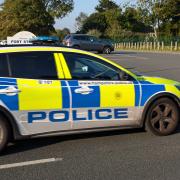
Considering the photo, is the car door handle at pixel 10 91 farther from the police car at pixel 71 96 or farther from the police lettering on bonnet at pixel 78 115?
the police lettering on bonnet at pixel 78 115

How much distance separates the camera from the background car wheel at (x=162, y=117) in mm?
7484

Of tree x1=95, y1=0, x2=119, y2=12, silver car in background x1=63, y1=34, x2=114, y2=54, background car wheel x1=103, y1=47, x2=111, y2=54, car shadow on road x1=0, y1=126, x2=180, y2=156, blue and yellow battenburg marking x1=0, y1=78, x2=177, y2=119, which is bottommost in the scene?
background car wheel x1=103, y1=47, x2=111, y2=54

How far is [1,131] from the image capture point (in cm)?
654

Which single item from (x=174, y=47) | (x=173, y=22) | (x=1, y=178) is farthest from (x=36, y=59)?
(x=173, y=22)

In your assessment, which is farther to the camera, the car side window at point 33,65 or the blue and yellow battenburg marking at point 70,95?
the car side window at point 33,65

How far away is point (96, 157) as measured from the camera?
645cm

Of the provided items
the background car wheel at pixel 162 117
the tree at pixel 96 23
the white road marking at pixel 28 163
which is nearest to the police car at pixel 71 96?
the background car wheel at pixel 162 117

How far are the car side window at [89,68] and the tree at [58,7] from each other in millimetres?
66935

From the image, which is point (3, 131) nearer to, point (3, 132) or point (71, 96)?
point (3, 132)

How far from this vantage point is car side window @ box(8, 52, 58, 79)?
673 cm

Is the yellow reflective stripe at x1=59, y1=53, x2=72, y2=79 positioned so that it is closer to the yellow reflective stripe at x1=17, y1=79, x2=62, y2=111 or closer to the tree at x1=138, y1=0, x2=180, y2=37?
the yellow reflective stripe at x1=17, y1=79, x2=62, y2=111

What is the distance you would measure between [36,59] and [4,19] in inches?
2938

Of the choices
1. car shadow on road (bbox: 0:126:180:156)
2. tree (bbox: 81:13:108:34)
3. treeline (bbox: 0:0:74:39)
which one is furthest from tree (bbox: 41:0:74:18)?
car shadow on road (bbox: 0:126:180:156)

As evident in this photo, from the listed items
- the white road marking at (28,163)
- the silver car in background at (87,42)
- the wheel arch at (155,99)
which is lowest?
the silver car in background at (87,42)
